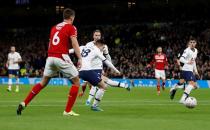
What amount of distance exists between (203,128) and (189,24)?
41.1 metres

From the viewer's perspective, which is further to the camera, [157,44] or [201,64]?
[157,44]

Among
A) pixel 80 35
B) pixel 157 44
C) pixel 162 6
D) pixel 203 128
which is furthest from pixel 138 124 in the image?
pixel 80 35

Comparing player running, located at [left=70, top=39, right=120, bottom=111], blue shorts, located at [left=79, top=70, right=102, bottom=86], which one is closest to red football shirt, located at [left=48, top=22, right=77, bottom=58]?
blue shorts, located at [left=79, top=70, right=102, bottom=86]

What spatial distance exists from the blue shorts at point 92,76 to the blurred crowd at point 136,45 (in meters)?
24.4

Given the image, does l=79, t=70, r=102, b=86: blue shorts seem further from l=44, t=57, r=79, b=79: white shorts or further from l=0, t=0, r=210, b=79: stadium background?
l=0, t=0, r=210, b=79: stadium background

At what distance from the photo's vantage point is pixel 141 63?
46.2 m

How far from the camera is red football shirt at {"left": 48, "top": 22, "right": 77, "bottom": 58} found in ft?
45.1

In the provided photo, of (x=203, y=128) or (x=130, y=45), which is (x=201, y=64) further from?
(x=203, y=128)

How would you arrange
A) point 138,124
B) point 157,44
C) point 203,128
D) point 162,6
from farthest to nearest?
point 162,6 → point 157,44 → point 138,124 → point 203,128

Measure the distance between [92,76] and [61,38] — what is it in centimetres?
250

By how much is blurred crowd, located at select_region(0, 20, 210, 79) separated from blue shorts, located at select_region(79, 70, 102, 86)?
79.9ft

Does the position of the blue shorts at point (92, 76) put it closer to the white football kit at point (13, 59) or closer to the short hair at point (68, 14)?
the short hair at point (68, 14)

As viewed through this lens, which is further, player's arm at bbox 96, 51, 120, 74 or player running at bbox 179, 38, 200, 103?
player running at bbox 179, 38, 200, 103

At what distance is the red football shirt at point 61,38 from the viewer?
13.7 metres
